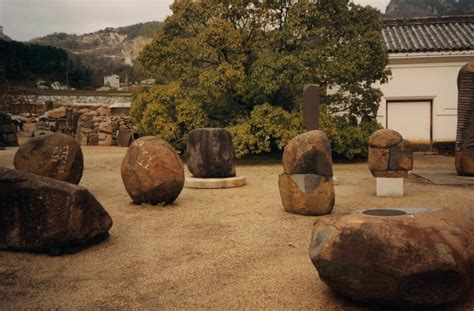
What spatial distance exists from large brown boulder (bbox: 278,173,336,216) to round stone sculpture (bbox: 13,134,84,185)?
4261mm

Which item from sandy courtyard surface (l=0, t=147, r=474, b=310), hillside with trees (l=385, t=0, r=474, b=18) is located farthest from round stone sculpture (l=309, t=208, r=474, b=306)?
hillside with trees (l=385, t=0, r=474, b=18)

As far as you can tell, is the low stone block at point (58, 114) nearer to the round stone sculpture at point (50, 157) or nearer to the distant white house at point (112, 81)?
the round stone sculpture at point (50, 157)

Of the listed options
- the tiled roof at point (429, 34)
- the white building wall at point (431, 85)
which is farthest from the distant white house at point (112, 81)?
the white building wall at point (431, 85)

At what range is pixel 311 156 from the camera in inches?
273

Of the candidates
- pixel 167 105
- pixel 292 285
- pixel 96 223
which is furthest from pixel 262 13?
pixel 292 285

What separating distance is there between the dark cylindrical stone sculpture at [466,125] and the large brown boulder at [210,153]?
17.8 feet

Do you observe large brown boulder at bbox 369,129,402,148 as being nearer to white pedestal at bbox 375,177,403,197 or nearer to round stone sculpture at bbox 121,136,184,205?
white pedestal at bbox 375,177,403,197

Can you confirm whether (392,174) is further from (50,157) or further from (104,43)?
(104,43)

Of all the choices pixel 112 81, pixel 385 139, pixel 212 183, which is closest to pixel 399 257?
pixel 385 139

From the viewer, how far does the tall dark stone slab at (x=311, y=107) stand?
1094 centimetres

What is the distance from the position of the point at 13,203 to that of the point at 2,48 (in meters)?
26.2

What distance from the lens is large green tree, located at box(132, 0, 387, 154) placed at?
1321cm

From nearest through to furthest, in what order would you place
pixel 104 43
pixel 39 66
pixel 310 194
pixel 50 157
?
pixel 310 194 < pixel 50 157 < pixel 39 66 < pixel 104 43

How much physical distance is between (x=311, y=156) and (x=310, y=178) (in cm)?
35
